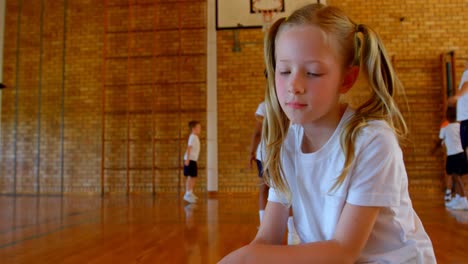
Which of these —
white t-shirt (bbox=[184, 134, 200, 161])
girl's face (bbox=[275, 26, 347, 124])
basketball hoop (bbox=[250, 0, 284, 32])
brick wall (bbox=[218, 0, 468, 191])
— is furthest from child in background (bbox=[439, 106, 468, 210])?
girl's face (bbox=[275, 26, 347, 124])

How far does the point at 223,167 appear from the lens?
7164 mm

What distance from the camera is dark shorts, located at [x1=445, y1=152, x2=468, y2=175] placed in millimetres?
4855

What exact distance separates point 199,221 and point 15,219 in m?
1.84

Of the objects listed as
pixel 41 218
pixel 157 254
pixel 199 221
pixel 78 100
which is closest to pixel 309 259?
pixel 157 254

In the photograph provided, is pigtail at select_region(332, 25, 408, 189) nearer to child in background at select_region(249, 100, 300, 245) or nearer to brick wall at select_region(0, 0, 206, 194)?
child in background at select_region(249, 100, 300, 245)

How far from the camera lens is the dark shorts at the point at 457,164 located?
4855 mm

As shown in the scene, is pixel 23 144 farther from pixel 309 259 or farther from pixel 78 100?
pixel 309 259

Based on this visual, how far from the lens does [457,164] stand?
16.3 feet

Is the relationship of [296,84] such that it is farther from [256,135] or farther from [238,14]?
[238,14]

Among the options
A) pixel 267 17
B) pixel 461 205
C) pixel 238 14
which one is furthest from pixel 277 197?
pixel 238 14

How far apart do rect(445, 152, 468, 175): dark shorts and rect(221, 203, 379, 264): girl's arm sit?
482 centimetres

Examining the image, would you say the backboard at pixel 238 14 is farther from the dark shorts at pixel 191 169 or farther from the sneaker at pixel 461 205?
the sneaker at pixel 461 205

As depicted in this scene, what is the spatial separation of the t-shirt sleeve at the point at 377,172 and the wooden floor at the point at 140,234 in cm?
156

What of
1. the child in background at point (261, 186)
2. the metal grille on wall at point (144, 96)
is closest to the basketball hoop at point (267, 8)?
the metal grille on wall at point (144, 96)
